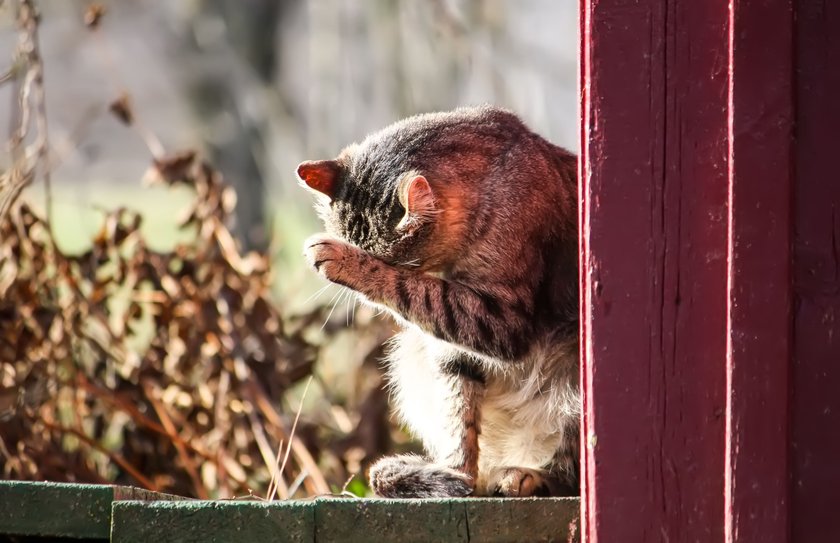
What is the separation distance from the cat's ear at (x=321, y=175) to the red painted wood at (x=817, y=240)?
171cm

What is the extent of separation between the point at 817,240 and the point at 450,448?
1.45 metres

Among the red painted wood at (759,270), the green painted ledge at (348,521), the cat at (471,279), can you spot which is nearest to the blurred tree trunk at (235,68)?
the cat at (471,279)

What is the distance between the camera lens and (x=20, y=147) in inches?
164

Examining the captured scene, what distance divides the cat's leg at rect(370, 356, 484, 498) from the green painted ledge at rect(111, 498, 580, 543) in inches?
19.9

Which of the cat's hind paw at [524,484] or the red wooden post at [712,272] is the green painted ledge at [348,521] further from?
the cat's hind paw at [524,484]

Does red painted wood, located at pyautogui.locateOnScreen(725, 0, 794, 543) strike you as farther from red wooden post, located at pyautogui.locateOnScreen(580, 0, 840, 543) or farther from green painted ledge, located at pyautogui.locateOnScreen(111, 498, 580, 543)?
green painted ledge, located at pyautogui.locateOnScreen(111, 498, 580, 543)

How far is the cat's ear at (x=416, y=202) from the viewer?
9.86 feet

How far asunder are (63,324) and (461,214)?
6.67 feet

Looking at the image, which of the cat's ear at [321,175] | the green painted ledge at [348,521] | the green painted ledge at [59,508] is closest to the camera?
the green painted ledge at [348,521]

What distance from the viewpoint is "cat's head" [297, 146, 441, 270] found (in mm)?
3035

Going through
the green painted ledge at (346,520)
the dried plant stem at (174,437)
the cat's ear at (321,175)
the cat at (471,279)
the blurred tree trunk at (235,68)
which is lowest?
the dried plant stem at (174,437)

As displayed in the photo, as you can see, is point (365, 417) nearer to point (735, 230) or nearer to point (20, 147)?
point (20, 147)

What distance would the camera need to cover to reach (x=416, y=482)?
8.99 feet

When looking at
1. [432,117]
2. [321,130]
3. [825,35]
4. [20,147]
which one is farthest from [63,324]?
[321,130]
